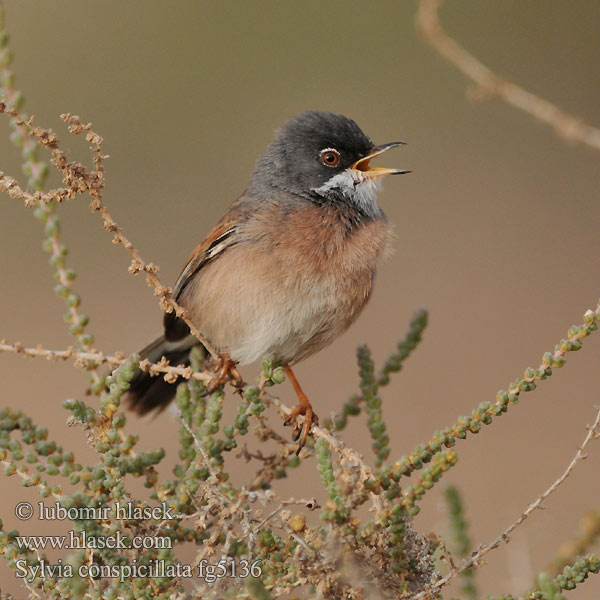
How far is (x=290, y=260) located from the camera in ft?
13.8

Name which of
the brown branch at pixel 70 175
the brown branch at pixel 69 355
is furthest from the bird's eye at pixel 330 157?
the brown branch at pixel 69 355

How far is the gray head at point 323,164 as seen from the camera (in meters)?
4.57

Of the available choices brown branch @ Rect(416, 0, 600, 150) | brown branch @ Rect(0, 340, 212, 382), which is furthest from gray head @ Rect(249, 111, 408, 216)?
brown branch @ Rect(0, 340, 212, 382)

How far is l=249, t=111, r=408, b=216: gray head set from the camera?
4.57 metres

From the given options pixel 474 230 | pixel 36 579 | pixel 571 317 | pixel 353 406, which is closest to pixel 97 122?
pixel 474 230

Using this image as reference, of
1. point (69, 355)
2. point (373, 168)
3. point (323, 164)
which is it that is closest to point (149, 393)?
point (323, 164)

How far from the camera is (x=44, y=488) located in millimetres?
2484

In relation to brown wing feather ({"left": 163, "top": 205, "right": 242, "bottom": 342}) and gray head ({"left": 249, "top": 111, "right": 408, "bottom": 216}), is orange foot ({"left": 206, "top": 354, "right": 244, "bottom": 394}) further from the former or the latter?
gray head ({"left": 249, "top": 111, "right": 408, "bottom": 216})

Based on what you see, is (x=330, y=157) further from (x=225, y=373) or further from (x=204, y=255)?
(x=225, y=373)

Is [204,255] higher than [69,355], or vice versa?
[204,255]

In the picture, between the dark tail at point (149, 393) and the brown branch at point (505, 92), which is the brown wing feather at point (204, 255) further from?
the brown branch at point (505, 92)

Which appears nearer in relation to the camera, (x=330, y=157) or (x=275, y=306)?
(x=275, y=306)

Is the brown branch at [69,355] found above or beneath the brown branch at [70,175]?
beneath

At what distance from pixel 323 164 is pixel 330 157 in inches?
2.2
